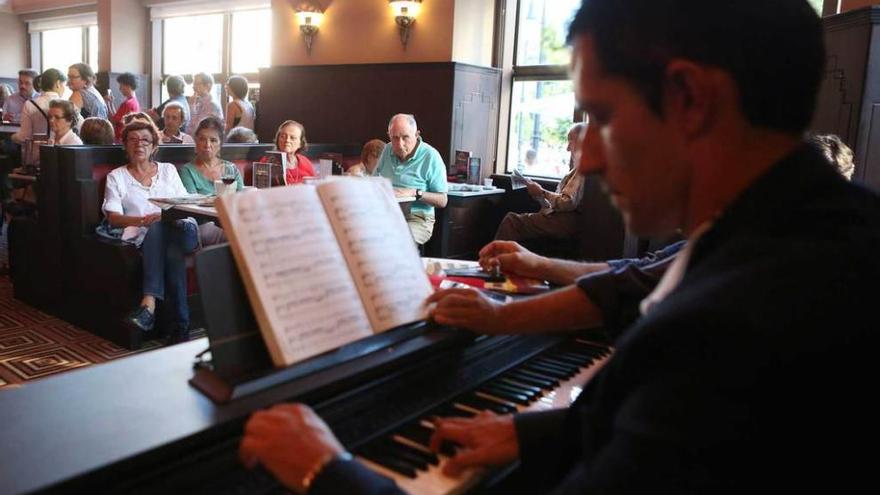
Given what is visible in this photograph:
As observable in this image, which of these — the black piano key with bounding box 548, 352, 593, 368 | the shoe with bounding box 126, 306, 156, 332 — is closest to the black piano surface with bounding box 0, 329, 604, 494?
the black piano key with bounding box 548, 352, 593, 368

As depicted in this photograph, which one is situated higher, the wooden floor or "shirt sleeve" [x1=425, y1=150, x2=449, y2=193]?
"shirt sleeve" [x1=425, y1=150, x2=449, y2=193]

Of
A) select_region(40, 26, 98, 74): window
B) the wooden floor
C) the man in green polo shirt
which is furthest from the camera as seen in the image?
select_region(40, 26, 98, 74): window

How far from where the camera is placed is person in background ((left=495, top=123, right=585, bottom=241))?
494 cm

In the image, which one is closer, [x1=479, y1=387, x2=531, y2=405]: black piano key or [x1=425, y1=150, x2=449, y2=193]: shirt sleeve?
[x1=479, y1=387, x2=531, y2=405]: black piano key

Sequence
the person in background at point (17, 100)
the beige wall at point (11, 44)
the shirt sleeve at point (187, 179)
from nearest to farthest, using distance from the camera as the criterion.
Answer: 1. the shirt sleeve at point (187, 179)
2. the person in background at point (17, 100)
3. the beige wall at point (11, 44)

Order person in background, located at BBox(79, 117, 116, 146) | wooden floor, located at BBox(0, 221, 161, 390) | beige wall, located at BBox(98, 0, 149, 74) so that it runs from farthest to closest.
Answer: beige wall, located at BBox(98, 0, 149, 74)
person in background, located at BBox(79, 117, 116, 146)
wooden floor, located at BBox(0, 221, 161, 390)

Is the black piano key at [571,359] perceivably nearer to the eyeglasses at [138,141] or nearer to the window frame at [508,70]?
the eyeglasses at [138,141]

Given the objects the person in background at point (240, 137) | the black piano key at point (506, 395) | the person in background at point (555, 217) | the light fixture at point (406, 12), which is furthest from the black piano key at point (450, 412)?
the light fixture at point (406, 12)

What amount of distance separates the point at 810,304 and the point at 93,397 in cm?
95

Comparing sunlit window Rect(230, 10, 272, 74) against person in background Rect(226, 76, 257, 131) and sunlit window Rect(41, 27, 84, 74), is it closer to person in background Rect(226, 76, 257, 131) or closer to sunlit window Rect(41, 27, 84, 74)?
person in background Rect(226, 76, 257, 131)

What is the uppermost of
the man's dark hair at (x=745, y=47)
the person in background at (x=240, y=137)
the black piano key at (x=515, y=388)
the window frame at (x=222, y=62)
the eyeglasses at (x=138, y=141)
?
the window frame at (x=222, y=62)

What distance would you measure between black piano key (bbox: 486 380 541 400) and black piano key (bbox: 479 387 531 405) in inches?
0.4

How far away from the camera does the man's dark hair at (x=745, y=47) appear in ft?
2.27

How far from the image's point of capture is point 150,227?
3736 mm
